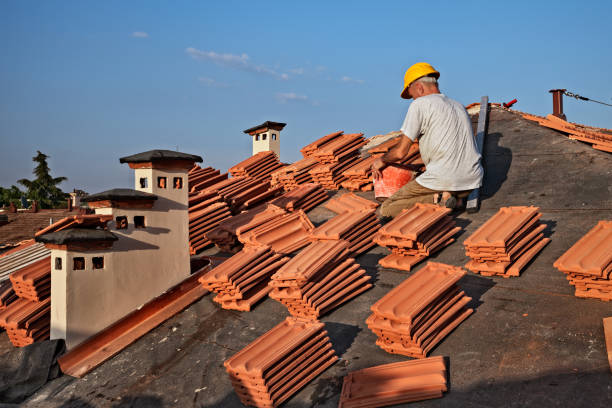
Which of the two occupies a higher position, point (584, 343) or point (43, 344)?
point (584, 343)

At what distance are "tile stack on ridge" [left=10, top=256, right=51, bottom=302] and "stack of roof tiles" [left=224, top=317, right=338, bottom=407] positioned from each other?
4.60 m

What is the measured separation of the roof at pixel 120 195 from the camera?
6.95m

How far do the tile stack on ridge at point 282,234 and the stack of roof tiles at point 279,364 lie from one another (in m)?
3.19

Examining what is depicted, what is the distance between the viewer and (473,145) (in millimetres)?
7293

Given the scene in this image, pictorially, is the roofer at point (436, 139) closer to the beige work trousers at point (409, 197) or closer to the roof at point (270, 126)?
the beige work trousers at point (409, 197)

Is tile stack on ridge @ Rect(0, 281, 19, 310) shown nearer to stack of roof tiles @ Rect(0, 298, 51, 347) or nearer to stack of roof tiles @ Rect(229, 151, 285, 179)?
stack of roof tiles @ Rect(0, 298, 51, 347)

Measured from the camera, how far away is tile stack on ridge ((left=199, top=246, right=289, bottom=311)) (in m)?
6.61

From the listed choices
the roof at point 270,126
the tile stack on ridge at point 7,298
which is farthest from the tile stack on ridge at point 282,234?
the roof at point 270,126

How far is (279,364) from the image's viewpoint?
4391 millimetres

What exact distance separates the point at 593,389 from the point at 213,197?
29.2ft

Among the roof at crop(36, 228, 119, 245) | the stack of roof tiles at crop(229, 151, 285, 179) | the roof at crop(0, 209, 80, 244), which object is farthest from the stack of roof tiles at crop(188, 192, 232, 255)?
the roof at crop(0, 209, 80, 244)

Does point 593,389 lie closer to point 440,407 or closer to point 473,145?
point 440,407

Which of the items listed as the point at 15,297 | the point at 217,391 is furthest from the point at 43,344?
the point at 217,391

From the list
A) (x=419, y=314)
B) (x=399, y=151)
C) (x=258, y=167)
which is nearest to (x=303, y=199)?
(x=399, y=151)
